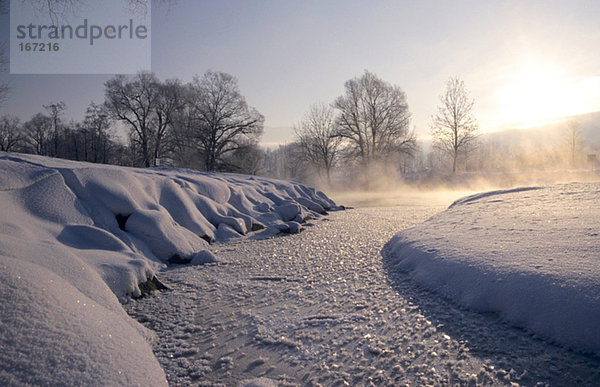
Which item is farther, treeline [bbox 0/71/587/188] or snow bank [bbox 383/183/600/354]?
treeline [bbox 0/71/587/188]

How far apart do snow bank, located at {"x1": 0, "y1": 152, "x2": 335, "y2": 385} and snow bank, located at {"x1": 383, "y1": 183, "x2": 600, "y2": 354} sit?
237 cm

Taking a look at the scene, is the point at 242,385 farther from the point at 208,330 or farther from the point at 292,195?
the point at 292,195

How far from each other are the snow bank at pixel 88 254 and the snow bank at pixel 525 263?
237 centimetres

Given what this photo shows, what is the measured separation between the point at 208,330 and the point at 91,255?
139 cm

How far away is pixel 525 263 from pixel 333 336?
1.73 m

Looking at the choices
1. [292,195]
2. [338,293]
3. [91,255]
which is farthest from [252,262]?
[292,195]

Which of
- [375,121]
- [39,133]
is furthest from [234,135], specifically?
[39,133]

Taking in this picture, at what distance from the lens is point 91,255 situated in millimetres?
2707

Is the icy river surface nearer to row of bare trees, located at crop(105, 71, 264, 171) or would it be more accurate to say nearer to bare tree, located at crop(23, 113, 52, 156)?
row of bare trees, located at crop(105, 71, 264, 171)

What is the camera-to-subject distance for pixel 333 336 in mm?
2088

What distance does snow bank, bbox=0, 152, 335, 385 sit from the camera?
126cm

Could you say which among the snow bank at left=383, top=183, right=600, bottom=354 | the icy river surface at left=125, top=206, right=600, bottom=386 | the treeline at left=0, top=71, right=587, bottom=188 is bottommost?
the icy river surface at left=125, top=206, right=600, bottom=386

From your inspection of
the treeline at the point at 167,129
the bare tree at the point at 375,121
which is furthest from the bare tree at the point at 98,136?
the bare tree at the point at 375,121

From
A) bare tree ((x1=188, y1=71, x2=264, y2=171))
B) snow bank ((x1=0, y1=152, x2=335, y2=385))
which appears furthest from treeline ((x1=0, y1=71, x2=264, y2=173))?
snow bank ((x1=0, y1=152, x2=335, y2=385))
